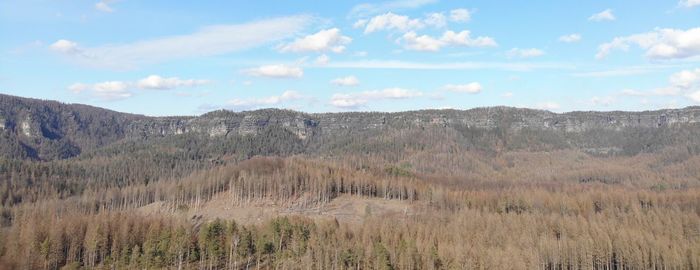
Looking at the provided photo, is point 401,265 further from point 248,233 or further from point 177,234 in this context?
point 177,234

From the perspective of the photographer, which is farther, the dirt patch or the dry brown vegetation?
the dirt patch

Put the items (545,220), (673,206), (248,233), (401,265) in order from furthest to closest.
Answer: (673,206) → (545,220) → (248,233) → (401,265)

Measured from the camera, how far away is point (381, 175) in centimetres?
16775

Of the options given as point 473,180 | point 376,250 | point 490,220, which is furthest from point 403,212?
point 473,180

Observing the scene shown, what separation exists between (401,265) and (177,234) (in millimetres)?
40753

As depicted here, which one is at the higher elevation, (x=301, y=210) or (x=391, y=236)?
(x=391, y=236)

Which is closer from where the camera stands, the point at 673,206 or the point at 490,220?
the point at 490,220

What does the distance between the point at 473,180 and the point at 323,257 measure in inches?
4931

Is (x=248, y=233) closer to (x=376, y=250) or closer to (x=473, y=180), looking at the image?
(x=376, y=250)

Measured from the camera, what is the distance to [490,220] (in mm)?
110562

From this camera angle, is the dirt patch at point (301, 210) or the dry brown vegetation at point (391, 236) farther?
the dirt patch at point (301, 210)

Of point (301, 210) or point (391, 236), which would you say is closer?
point (391, 236)

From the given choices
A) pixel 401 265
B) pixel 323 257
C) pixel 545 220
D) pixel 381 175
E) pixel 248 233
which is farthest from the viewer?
pixel 381 175

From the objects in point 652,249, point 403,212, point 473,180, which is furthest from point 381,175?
point 652,249
